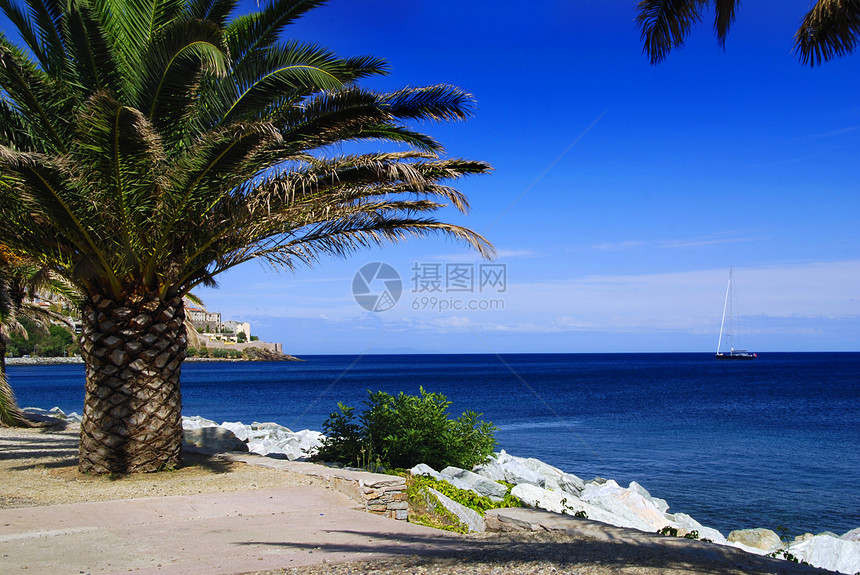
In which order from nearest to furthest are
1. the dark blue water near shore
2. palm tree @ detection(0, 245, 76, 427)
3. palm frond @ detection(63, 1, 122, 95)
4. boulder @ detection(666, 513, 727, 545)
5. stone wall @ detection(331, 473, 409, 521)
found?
stone wall @ detection(331, 473, 409, 521) → palm frond @ detection(63, 1, 122, 95) → boulder @ detection(666, 513, 727, 545) → palm tree @ detection(0, 245, 76, 427) → the dark blue water near shore

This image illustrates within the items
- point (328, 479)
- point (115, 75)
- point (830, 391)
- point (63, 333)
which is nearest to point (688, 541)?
point (328, 479)

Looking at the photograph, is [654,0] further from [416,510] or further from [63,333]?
[63,333]

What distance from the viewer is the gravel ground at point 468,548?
466cm

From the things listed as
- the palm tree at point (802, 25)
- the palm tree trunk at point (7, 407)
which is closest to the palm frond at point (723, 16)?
the palm tree at point (802, 25)

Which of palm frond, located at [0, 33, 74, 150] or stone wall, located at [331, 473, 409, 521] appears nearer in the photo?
stone wall, located at [331, 473, 409, 521]

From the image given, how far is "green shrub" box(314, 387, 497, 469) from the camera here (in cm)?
953

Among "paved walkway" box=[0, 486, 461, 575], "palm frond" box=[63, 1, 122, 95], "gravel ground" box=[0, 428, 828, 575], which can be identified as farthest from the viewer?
"palm frond" box=[63, 1, 122, 95]

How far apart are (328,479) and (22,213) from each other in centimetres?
540

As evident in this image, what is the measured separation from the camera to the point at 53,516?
6.27 meters

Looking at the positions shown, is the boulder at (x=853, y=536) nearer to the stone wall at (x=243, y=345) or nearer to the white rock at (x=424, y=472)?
the white rock at (x=424, y=472)

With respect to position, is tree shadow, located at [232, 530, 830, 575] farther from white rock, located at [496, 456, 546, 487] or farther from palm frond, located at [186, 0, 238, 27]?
palm frond, located at [186, 0, 238, 27]

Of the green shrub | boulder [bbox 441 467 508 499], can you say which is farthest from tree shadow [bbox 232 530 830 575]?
the green shrub

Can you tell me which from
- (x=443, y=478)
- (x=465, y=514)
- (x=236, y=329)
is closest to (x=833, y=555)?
(x=443, y=478)

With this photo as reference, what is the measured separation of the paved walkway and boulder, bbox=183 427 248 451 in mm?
4579
